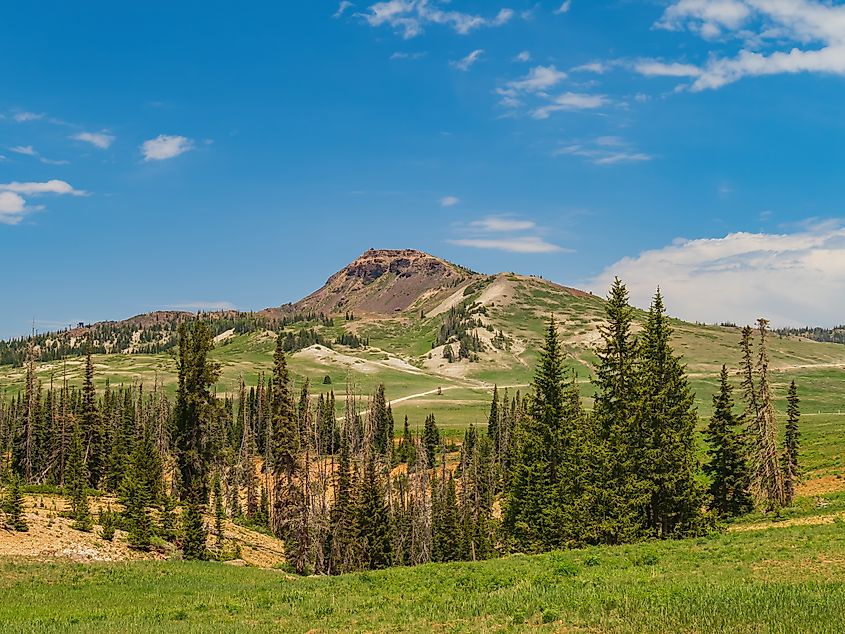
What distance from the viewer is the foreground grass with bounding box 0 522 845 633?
14172 millimetres

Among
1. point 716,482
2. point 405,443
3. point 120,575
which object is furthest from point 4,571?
point 405,443

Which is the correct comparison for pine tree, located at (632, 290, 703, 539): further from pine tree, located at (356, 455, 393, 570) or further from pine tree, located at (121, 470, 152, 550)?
pine tree, located at (356, 455, 393, 570)

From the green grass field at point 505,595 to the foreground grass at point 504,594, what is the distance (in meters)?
0.05

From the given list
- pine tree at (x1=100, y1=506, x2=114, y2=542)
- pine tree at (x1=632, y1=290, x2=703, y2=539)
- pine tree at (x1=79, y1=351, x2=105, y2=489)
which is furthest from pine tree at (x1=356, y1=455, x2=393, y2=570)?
pine tree at (x1=79, y1=351, x2=105, y2=489)

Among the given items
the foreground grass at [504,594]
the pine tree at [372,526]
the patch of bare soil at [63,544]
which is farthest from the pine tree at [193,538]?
the pine tree at [372,526]

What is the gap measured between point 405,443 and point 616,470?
102852mm

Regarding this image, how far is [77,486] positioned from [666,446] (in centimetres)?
5028

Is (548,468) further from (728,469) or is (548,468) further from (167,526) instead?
(167,526)

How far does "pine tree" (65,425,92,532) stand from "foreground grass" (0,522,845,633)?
12.0 m

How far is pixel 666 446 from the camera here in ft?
111

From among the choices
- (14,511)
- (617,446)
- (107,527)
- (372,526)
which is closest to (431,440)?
(372,526)

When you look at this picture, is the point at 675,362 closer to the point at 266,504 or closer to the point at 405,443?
the point at 266,504

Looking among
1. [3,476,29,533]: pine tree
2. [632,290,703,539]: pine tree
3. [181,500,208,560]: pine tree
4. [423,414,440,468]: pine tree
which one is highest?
[632,290,703,539]: pine tree

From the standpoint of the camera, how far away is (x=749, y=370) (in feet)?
171
